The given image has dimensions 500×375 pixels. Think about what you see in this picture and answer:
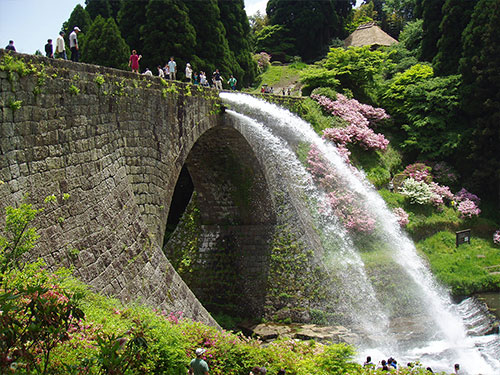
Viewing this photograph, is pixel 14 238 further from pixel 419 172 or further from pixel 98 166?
pixel 419 172

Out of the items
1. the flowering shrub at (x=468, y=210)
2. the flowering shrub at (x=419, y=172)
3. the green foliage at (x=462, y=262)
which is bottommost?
the green foliage at (x=462, y=262)

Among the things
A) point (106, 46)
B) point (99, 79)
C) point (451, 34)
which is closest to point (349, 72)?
point (451, 34)

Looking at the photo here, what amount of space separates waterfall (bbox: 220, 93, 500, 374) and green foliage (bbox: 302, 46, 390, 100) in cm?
545

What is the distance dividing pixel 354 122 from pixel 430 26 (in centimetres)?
759

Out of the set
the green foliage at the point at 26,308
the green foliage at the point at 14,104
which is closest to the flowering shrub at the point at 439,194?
the green foliage at the point at 26,308

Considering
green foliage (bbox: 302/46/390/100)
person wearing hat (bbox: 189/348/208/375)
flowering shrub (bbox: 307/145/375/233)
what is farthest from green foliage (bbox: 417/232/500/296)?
person wearing hat (bbox: 189/348/208/375)

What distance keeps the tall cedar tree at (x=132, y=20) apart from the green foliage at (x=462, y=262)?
58.1 ft

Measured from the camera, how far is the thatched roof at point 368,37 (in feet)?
131

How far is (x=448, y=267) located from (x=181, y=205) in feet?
38.0

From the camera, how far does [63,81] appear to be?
757cm

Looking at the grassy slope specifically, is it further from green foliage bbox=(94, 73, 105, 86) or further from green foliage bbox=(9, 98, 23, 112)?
green foliage bbox=(9, 98, 23, 112)

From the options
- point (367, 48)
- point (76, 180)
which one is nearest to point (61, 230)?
point (76, 180)

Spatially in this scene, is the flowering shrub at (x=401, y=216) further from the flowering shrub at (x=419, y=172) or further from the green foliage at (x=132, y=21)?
the green foliage at (x=132, y=21)

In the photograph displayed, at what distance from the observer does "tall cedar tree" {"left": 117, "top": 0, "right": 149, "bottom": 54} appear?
1047 inches
